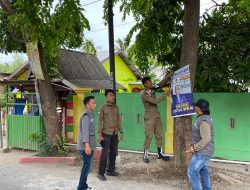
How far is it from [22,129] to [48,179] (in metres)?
3.47

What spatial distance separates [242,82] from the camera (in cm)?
770

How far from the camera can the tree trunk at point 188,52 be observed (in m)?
7.09

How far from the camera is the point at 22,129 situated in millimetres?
10312

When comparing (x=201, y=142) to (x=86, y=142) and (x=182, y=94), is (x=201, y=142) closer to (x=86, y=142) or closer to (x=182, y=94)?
(x=86, y=142)

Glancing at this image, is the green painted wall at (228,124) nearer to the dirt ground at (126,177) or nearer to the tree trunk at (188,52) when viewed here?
the dirt ground at (126,177)

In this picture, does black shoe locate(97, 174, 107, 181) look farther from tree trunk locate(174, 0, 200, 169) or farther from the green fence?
the green fence

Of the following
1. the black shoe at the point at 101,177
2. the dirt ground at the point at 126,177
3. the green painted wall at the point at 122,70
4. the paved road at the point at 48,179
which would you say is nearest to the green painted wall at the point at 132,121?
the dirt ground at the point at 126,177

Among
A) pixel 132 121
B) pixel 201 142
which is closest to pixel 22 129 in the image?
pixel 132 121

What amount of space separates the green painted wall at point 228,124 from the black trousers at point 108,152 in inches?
96.9

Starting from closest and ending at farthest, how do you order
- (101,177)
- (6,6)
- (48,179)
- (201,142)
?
(201,142) → (101,177) → (48,179) → (6,6)

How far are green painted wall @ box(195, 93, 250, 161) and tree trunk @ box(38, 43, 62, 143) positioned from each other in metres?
3.55

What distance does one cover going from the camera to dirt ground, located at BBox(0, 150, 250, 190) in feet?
21.7

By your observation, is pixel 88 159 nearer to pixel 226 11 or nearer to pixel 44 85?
pixel 44 85

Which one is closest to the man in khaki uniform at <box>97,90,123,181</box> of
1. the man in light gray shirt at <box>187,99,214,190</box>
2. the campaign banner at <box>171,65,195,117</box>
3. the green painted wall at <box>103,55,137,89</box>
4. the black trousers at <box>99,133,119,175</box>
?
the black trousers at <box>99,133,119,175</box>
